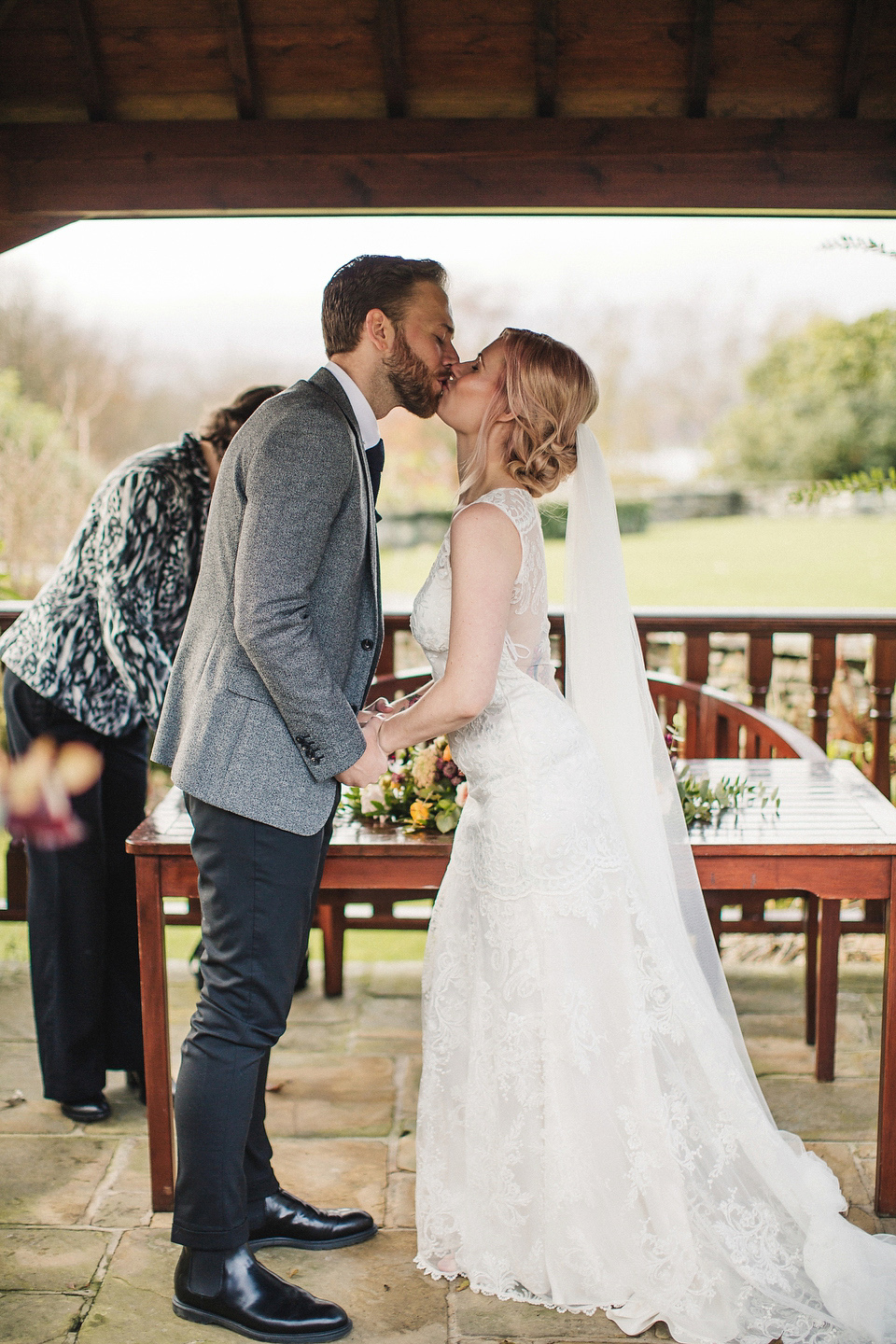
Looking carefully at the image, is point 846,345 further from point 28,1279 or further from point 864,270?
point 28,1279

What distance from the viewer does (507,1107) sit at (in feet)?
7.55

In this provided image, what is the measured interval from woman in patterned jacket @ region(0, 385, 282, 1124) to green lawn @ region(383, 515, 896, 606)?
11.3 metres

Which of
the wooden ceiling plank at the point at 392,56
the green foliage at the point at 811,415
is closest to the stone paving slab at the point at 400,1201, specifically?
the wooden ceiling plank at the point at 392,56

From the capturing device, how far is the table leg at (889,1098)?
2.56 metres

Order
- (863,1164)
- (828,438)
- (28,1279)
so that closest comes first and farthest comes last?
1. (28,1279)
2. (863,1164)
3. (828,438)

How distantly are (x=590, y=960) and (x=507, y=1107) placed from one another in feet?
1.15

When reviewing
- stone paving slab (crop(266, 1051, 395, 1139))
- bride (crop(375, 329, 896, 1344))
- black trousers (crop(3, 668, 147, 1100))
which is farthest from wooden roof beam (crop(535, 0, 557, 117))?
stone paving slab (crop(266, 1051, 395, 1139))

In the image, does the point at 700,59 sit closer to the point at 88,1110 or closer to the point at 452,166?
the point at 452,166

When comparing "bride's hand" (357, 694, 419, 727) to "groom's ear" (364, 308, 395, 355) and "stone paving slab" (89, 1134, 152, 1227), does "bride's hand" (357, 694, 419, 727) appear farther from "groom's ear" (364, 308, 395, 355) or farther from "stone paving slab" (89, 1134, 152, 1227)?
"stone paving slab" (89, 1134, 152, 1227)

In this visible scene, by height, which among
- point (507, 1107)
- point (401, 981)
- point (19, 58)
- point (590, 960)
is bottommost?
point (401, 981)

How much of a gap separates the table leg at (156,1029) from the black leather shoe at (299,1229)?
26cm

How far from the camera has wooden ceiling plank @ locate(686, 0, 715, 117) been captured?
3.27 m

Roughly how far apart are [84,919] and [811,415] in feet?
57.4

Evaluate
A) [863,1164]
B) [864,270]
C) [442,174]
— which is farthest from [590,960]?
[864,270]
